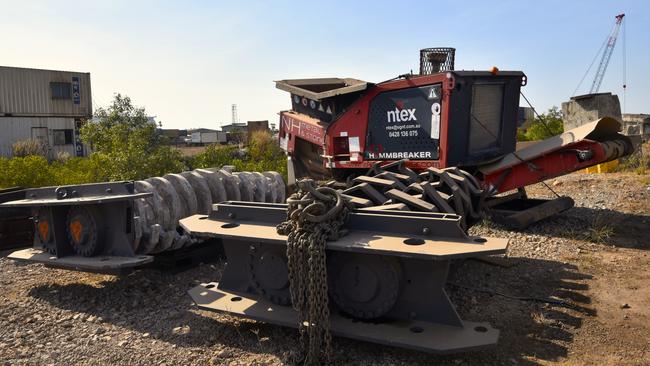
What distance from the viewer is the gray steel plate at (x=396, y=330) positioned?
3.03 meters

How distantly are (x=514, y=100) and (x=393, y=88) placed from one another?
1943mm

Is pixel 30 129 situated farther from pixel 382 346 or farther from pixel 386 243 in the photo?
pixel 386 243

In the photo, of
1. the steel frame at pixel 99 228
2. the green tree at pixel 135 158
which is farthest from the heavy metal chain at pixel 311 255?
the green tree at pixel 135 158

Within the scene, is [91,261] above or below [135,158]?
below

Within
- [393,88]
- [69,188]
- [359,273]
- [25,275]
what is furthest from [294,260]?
[393,88]

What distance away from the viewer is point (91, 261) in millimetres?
4500

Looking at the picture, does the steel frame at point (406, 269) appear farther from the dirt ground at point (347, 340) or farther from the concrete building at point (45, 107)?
the concrete building at point (45, 107)

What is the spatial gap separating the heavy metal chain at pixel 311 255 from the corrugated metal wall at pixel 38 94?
29.5 m

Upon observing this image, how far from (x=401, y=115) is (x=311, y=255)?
4624 mm

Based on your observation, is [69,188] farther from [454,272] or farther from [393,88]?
[393,88]

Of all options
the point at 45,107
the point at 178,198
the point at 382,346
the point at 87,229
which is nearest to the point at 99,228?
the point at 87,229

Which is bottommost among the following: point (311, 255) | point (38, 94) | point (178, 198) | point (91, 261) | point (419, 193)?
point (91, 261)

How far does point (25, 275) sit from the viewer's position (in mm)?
5609


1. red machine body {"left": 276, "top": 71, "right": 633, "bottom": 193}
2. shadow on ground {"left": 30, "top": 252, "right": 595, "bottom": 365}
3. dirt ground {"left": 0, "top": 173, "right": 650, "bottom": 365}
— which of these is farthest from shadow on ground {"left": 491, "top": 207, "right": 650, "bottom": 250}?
shadow on ground {"left": 30, "top": 252, "right": 595, "bottom": 365}
